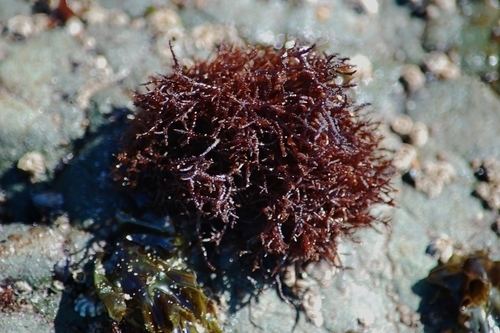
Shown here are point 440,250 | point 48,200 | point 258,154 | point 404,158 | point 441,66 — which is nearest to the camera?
point 258,154

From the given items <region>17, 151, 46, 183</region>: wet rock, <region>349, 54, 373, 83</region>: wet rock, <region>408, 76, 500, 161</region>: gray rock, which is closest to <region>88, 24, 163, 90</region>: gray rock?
<region>17, 151, 46, 183</region>: wet rock

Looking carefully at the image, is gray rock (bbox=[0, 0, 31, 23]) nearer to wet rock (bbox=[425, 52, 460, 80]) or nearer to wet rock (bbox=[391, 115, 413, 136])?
wet rock (bbox=[391, 115, 413, 136])

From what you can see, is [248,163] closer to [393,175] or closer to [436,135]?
[393,175]

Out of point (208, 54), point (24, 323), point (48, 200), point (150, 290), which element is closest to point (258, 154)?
point (150, 290)

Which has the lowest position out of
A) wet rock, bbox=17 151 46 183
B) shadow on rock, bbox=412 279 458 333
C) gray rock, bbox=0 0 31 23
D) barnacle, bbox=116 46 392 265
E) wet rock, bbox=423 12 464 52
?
shadow on rock, bbox=412 279 458 333

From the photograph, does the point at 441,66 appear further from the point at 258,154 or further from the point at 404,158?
the point at 258,154
